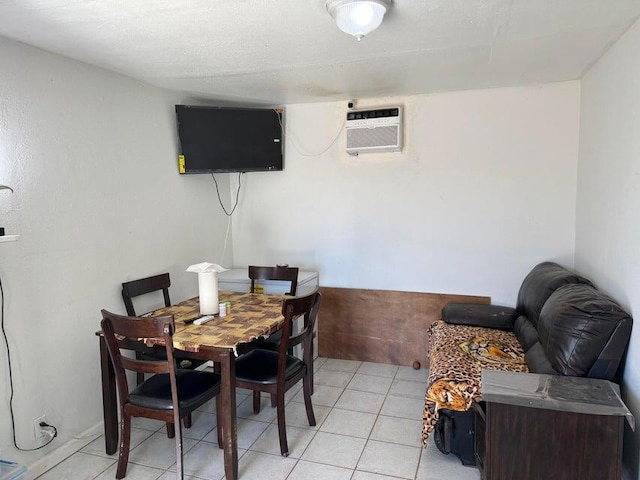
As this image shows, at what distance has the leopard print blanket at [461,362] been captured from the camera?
2211 millimetres

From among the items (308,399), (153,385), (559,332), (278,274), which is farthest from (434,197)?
(153,385)

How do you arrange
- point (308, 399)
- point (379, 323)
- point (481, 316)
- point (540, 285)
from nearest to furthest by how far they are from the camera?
point (308, 399)
point (540, 285)
point (481, 316)
point (379, 323)

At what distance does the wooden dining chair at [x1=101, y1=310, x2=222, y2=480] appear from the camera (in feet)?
6.46

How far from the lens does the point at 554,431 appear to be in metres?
1.78

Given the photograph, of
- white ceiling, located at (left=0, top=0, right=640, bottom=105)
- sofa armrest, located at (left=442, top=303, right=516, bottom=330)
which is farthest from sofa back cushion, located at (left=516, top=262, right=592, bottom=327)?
white ceiling, located at (left=0, top=0, right=640, bottom=105)

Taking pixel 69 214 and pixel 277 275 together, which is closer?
pixel 69 214

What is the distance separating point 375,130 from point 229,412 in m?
2.46

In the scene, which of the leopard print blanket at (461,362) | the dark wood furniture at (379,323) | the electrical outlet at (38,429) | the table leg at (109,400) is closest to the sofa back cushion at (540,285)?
the leopard print blanket at (461,362)

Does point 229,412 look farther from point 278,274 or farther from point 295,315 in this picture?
point 278,274

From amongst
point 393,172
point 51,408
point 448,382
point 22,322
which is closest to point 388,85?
point 393,172

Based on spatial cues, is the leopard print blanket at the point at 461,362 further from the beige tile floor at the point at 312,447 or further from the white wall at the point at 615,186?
the white wall at the point at 615,186

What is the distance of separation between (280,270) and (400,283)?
1101 millimetres

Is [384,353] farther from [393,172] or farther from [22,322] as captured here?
[22,322]

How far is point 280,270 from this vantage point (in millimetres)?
3320
